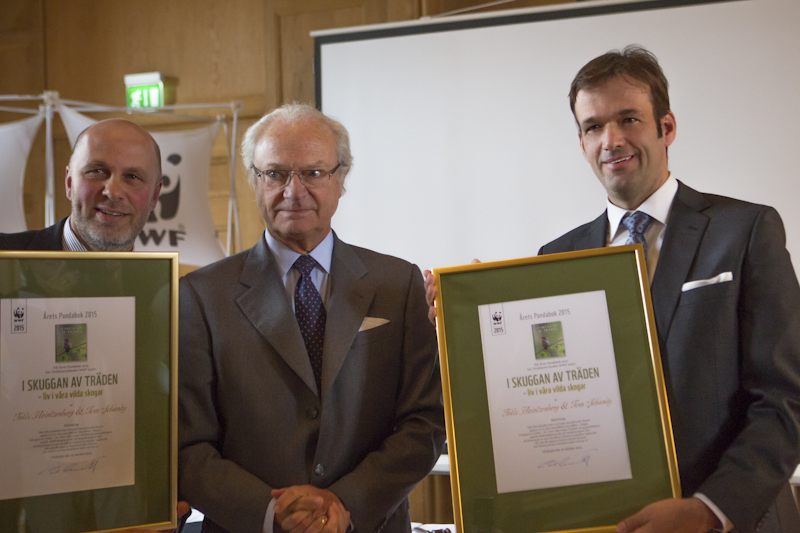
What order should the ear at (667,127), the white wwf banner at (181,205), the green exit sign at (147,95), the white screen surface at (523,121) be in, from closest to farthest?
the ear at (667,127), the white screen surface at (523,121), the white wwf banner at (181,205), the green exit sign at (147,95)

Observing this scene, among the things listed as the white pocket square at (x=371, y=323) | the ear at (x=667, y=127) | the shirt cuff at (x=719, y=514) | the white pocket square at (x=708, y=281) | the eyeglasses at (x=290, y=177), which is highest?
the ear at (x=667, y=127)

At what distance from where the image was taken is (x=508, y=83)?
151 inches

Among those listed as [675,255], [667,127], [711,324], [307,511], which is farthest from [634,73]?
[307,511]

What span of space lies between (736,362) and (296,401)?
3.42ft

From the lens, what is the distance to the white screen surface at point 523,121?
3.50 m

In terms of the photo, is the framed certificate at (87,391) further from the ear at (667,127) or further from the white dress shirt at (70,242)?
the ear at (667,127)

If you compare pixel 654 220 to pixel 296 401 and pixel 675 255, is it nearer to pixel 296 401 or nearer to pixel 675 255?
pixel 675 255

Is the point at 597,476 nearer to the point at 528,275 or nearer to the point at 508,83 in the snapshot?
the point at 528,275

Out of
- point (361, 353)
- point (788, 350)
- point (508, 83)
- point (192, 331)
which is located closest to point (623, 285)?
point (788, 350)

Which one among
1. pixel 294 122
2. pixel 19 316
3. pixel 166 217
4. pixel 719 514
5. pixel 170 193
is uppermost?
pixel 170 193

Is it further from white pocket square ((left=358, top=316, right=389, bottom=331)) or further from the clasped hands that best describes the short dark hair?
the clasped hands

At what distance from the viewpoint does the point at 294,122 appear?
1.80 metres

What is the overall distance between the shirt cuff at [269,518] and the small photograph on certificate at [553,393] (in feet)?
1.72

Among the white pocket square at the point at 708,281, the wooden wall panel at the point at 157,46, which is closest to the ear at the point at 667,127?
the white pocket square at the point at 708,281
